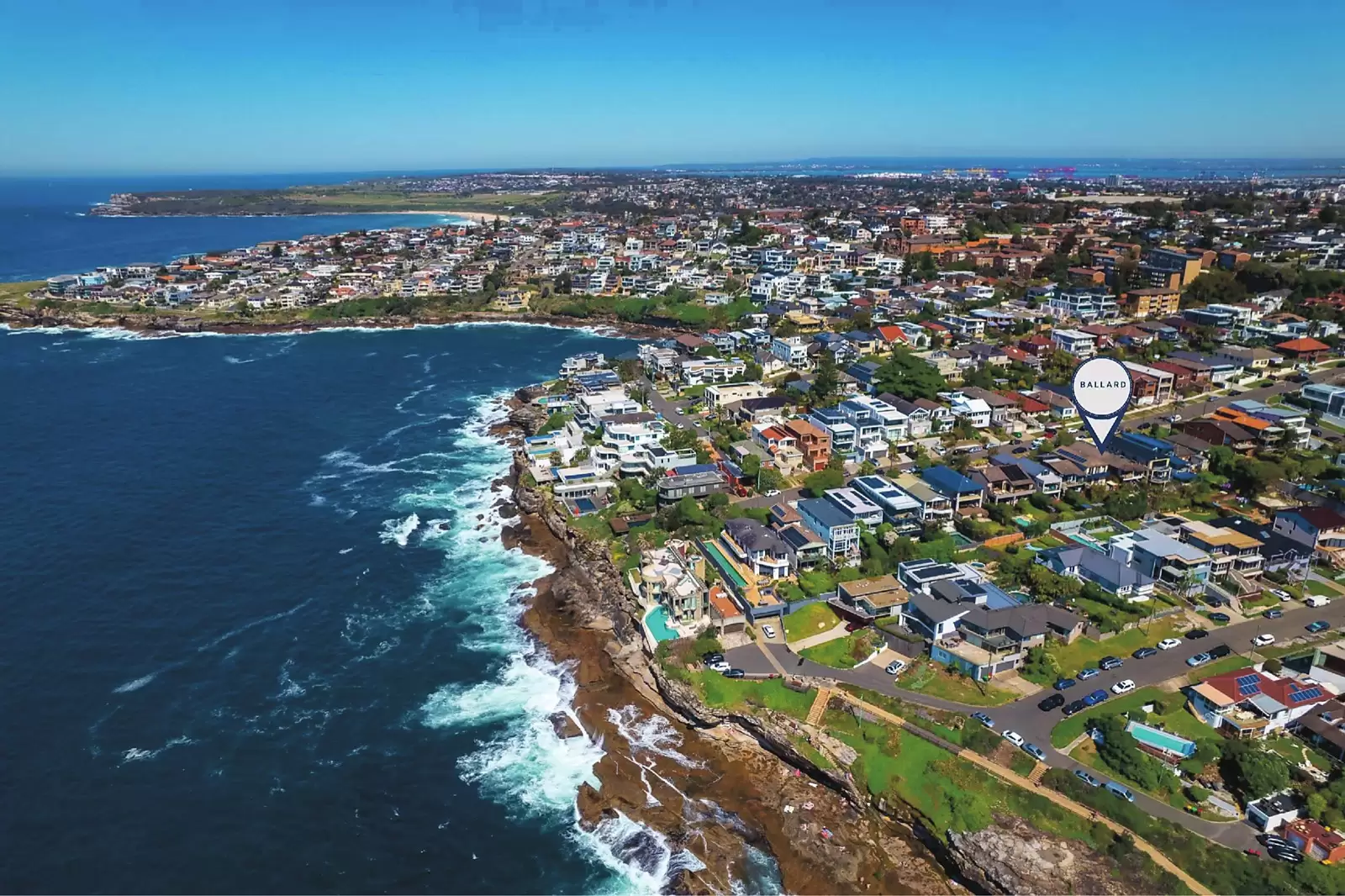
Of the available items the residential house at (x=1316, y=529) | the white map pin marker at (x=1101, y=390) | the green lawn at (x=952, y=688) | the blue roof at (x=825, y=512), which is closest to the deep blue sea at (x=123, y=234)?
the blue roof at (x=825, y=512)

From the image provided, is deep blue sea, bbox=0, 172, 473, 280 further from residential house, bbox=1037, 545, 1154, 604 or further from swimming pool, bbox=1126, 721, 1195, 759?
swimming pool, bbox=1126, 721, 1195, 759

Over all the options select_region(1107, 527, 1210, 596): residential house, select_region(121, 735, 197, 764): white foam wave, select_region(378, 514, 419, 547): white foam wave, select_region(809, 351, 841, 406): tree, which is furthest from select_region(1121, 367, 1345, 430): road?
select_region(121, 735, 197, 764): white foam wave

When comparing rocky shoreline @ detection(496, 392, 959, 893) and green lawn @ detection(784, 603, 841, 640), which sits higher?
green lawn @ detection(784, 603, 841, 640)

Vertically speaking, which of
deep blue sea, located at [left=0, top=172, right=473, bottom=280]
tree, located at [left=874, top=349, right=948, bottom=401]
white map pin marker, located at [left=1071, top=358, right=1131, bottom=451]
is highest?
deep blue sea, located at [left=0, top=172, right=473, bottom=280]

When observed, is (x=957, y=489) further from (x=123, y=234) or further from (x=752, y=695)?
(x=123, y=234)

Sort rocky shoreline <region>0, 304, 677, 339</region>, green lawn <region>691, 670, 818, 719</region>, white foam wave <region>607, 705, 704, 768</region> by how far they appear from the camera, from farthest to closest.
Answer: rocky shoreline <region>0, 304, 677, 339</region> → green lawn <region>691, 670, 818, 719</region> → white foam wave <region>607, 705, 704, 768</region>

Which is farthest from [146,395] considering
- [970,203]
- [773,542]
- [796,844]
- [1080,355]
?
[970,203]
